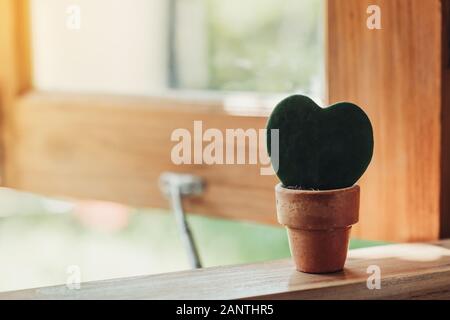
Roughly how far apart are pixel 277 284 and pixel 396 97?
356mm

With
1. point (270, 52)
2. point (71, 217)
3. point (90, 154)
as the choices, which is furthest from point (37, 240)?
point (270, 52)

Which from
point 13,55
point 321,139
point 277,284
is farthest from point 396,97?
point 13,55

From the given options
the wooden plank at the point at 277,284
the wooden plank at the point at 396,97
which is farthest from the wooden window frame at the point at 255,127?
the wooden plank at the point at 277,284

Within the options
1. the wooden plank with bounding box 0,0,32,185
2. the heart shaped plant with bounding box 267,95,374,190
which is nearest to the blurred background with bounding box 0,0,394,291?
the wooden plank with bounding box 0,0,32,185

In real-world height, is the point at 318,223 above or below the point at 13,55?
below

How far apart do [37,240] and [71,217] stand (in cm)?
9

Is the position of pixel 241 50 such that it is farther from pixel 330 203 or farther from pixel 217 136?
pixel 330 203

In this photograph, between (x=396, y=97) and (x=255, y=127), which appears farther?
(x=255, y=127)

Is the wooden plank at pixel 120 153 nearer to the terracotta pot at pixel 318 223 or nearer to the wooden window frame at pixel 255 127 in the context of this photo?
the wooden window frame at pixel 255 127

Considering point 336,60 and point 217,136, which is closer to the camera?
point 336,60

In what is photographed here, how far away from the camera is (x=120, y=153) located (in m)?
1.38

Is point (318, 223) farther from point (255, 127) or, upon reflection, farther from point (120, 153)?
point (120, 153)

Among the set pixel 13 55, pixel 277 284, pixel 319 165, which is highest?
pixel 13 55
